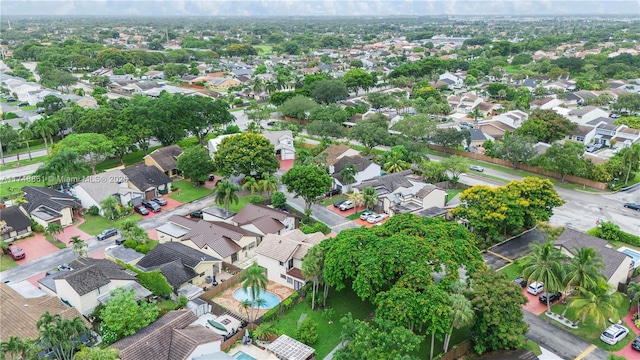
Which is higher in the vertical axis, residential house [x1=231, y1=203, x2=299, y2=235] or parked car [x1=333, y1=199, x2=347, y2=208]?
residential house [x1=231, y1=203, x2=299, y2=235]

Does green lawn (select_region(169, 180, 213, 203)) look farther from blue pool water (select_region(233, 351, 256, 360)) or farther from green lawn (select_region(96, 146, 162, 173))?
blue pool water (select_region(233, 351, 256, 360))

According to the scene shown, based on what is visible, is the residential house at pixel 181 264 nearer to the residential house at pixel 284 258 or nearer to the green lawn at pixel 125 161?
the residential house at pixel 284 258

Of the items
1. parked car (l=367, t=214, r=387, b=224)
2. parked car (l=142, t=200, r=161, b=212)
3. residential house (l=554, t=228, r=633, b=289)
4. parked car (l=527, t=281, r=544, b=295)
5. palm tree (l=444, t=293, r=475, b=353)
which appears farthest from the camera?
parked car (l=142, t=200, r=161, b=212)

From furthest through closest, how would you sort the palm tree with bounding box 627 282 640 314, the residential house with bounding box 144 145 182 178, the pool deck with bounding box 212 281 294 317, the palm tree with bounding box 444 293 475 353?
the residential house with bounding box 144 145 182 178
the pool deck with bounding box 212 281 294 317
the palm tree with bounding box 627 282 640 314
the palm tree with bounding box 444 293 475 353

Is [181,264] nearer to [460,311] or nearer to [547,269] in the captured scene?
[460,311]

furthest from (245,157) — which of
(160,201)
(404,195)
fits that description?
(404,195)

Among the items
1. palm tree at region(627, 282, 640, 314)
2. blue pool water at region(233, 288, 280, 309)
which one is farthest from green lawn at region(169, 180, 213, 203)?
palm tree at region(627, 282, 640, 314)
